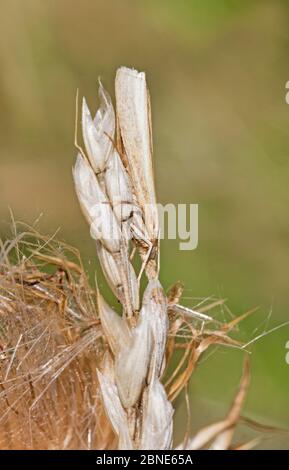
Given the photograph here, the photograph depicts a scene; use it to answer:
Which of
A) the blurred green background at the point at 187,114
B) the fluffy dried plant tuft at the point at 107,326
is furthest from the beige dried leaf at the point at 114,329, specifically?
the blurred green background at the point at 187,114

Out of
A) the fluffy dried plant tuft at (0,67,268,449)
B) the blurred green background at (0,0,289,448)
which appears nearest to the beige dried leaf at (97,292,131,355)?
the fluffy dried plant tuft at (0,67,268,449)

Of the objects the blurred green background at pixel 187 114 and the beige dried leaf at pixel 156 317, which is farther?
the blurred green background at pixel 187 114

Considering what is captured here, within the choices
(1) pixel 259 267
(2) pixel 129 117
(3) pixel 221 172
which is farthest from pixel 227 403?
(2) pixel 129 117

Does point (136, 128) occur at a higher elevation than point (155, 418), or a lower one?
higher

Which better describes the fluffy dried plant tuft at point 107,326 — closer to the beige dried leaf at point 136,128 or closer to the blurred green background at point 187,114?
the beige dried leaf at point 136,128

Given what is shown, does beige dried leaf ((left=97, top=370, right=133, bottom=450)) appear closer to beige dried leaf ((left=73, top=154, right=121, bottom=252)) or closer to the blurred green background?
beige dried leaf ((left=73, top=154, right=121, bottom=252))

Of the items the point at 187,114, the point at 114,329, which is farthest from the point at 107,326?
the point at 187,114

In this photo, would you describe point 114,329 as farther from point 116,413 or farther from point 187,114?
point 187,114
